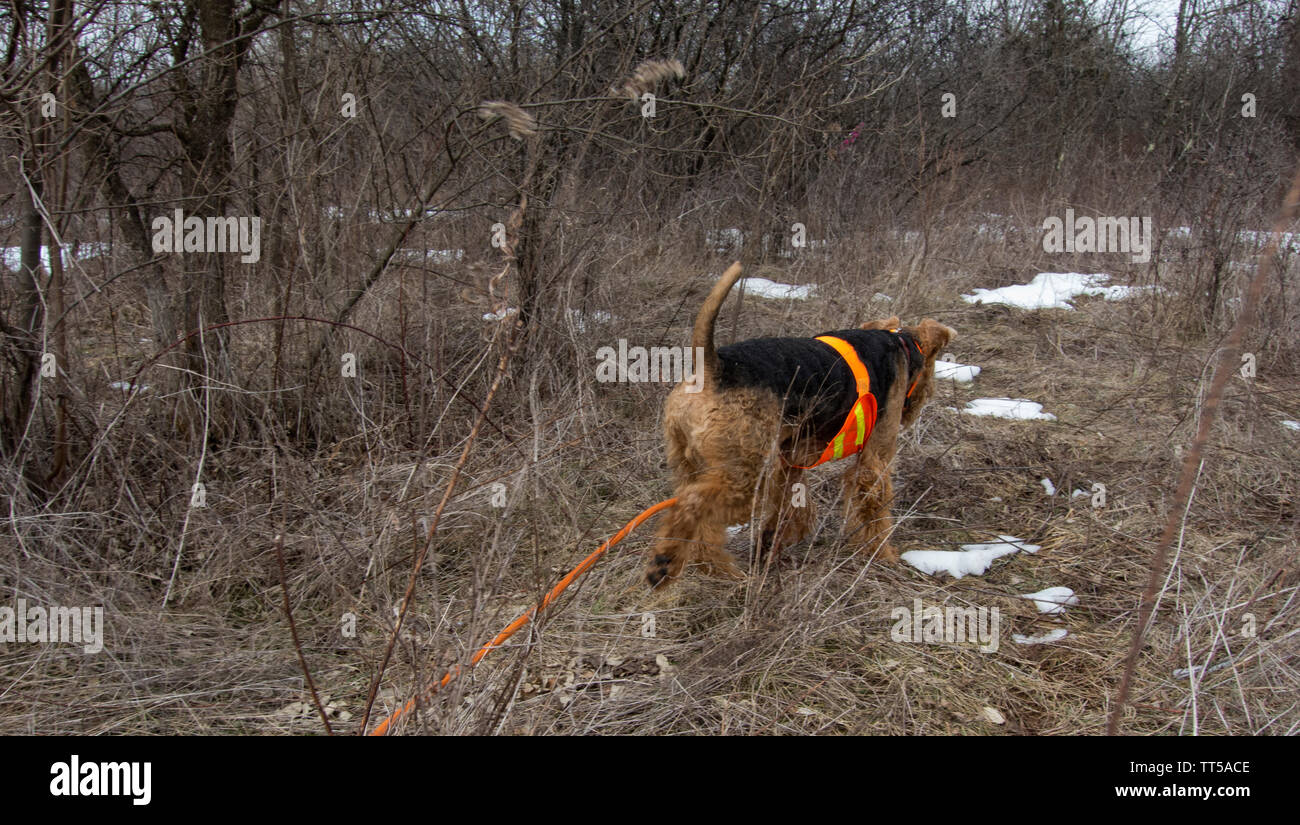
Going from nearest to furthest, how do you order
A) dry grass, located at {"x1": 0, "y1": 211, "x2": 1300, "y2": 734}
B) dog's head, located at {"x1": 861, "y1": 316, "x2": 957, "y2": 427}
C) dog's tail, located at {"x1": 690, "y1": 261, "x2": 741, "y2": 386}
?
1. dry grass, located at {"x1": 0, "y1": 211, "x2": 1300, "y2": 734}
2. dog's tail, located at {"x1": 690, "y1": 261, "x2": 741, "y2": 386}
3. dog's head, located at {"x1": 861, "y1": 316, "x2": 957, "y2": 427}

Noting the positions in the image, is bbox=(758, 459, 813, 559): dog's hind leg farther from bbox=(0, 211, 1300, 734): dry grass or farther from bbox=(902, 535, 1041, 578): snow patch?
bbox=(902, 535, 1041, 578): snow patch

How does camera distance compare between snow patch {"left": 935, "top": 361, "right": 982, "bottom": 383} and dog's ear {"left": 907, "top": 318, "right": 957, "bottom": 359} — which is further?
snow patch {"left": 935, "top": 361, "right": 982, "bottom": 383}

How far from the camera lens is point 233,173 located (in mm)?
3982

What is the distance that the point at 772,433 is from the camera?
3.05 metres

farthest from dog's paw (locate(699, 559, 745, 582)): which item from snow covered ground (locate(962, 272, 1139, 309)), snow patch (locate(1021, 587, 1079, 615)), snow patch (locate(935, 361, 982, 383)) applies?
snow covered ground (locate(962, 272, 1139, 309))

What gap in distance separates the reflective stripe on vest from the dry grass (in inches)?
14.7

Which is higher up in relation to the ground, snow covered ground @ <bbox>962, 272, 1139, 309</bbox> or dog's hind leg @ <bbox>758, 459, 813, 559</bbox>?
snow covered ground @ <bbox>962, 272, 1139, 309</bbox>

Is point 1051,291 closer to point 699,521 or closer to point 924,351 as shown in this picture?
point 924,351

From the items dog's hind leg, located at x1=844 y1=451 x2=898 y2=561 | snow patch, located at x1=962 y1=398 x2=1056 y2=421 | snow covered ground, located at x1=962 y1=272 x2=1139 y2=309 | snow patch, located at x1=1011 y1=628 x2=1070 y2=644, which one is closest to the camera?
snow patch, located at x1=1011 y1=628 x2=1070 y2=644

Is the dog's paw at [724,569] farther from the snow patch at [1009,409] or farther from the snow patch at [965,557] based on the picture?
the snow patch at [1009,409]

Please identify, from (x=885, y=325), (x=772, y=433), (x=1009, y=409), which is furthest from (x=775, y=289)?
(x=772, y=433)

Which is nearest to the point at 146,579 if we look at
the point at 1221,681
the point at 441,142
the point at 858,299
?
the point at 441,142

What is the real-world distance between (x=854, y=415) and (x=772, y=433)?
52 centimetres

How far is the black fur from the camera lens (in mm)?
3064
